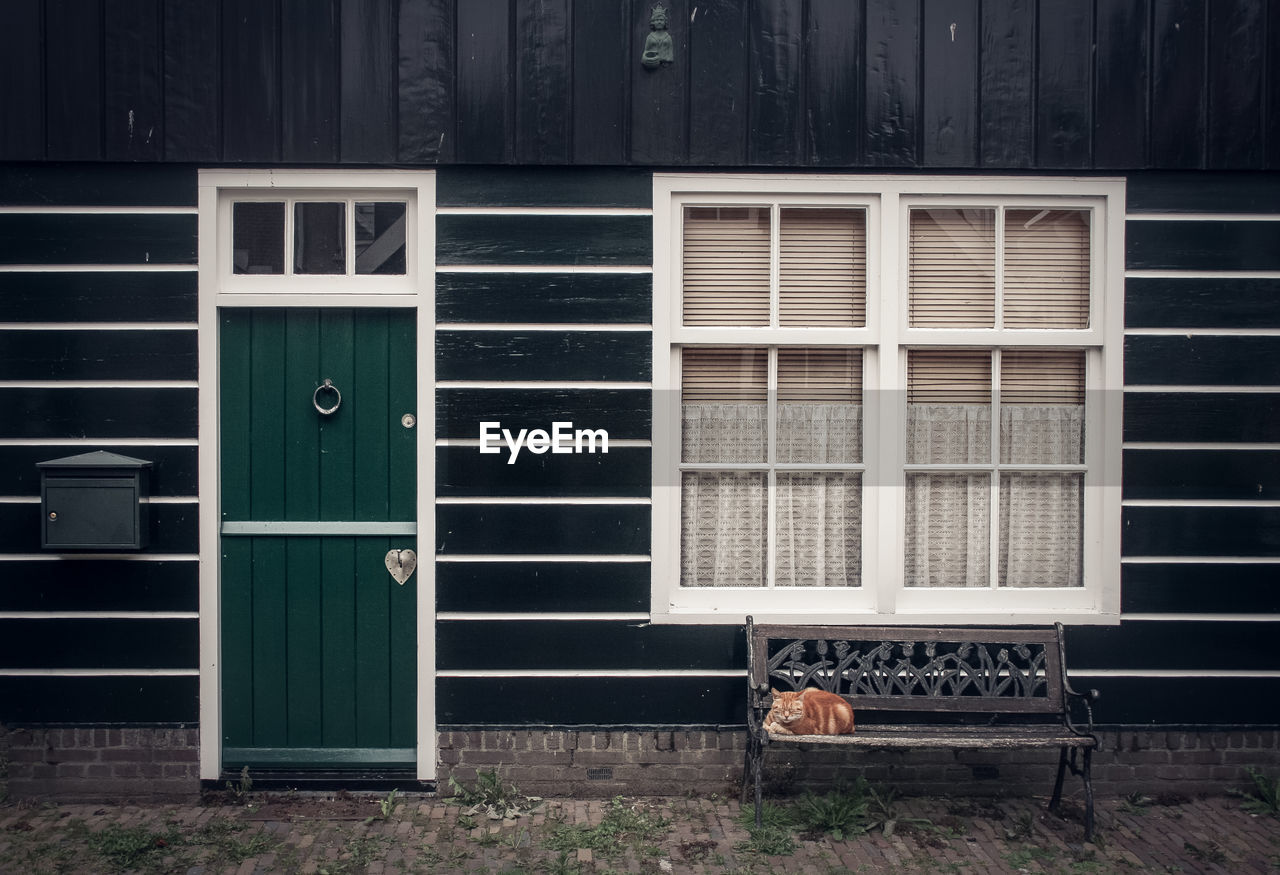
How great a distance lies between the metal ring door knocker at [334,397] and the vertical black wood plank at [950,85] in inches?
119

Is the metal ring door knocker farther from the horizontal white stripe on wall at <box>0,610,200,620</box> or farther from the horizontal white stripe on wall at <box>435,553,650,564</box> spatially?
the horizontal white stripe on wall at <box>0,610,200,620</box>

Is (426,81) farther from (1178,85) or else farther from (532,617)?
(1178,85)

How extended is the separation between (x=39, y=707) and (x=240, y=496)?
1.37 m

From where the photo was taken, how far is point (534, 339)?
4516mm

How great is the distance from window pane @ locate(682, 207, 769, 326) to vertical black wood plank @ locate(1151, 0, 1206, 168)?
1.91 m

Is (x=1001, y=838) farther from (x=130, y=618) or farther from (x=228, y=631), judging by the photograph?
(x=130, y=618)

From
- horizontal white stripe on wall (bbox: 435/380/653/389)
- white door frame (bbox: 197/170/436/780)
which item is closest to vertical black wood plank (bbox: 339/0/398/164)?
white door frame (bbox: 197/170/436/780)

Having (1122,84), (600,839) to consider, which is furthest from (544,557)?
(1122,84)

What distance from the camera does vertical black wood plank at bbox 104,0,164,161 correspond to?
174 inches

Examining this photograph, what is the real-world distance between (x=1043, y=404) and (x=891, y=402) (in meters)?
0.78

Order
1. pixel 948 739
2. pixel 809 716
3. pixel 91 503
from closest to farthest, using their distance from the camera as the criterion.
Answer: pixel 948 739 → pixel 809 716 → pixel 91 503

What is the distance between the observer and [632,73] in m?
4.46

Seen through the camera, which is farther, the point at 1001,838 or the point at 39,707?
the point at 39,707

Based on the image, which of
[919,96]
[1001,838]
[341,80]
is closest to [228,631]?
[341,80]
